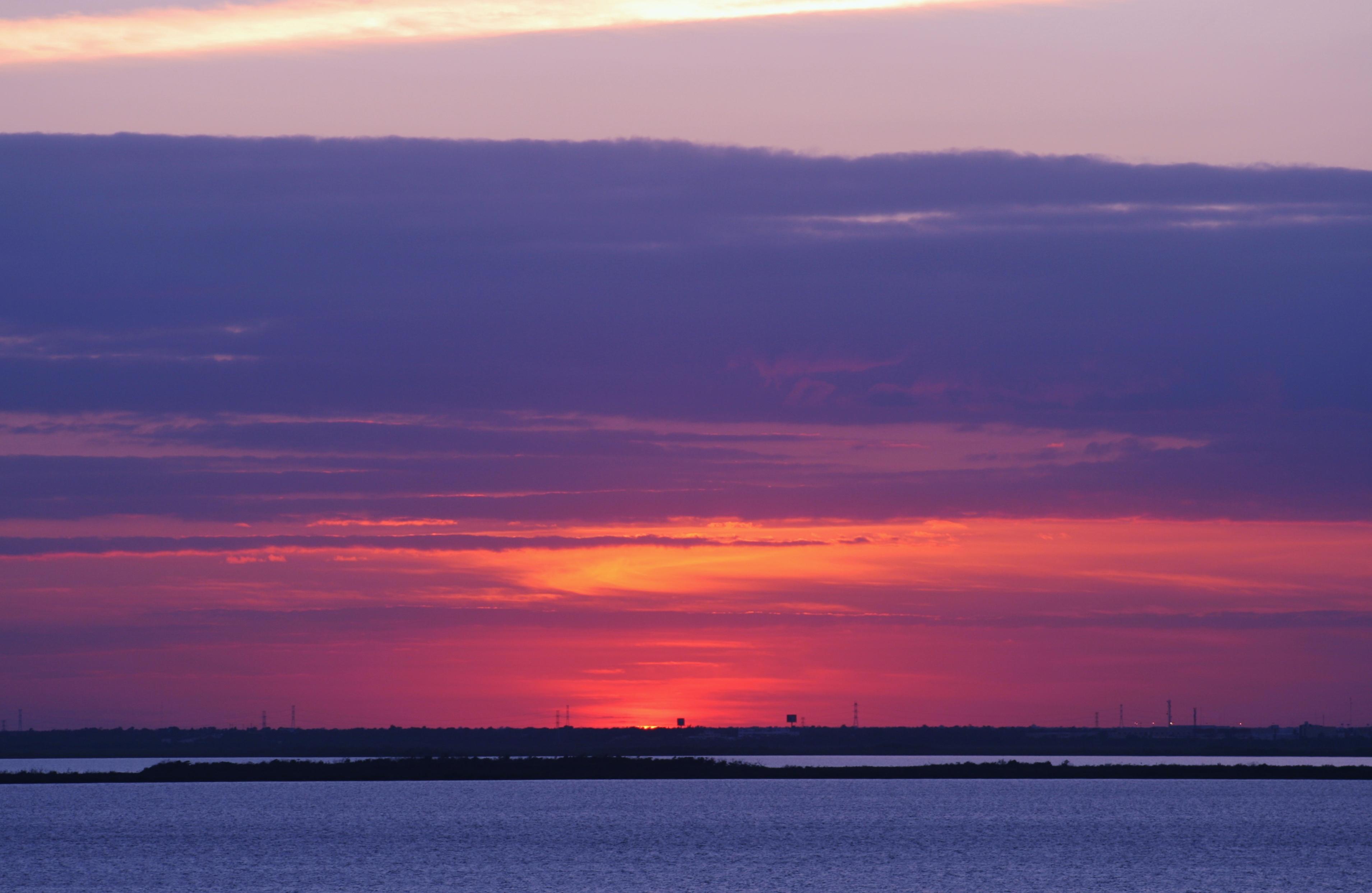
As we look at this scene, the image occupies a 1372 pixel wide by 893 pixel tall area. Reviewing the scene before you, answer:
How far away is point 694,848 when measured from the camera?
117375mm

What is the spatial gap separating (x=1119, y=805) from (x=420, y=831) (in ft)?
287

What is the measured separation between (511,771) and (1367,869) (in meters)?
106

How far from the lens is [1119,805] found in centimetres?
19212

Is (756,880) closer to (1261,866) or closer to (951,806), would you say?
(1261,866)

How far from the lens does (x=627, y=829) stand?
468 feet

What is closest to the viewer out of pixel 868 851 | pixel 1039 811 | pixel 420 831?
pixel 868 851

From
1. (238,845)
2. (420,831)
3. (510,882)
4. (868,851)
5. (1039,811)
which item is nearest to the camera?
(510,882)

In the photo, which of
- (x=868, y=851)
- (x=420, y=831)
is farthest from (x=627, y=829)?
(x=868, y=851)

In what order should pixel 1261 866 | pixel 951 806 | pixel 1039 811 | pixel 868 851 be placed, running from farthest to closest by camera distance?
pixel 951 806
pixel 1039 811
pixel 868 851
pixel 1261 866

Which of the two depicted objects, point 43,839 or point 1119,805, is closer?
point 43,839

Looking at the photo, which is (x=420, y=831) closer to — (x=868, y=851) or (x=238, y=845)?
(x=238, y=845)

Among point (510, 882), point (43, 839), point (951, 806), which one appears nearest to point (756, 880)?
point (510, 882)

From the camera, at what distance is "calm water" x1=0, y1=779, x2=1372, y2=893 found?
91.9m

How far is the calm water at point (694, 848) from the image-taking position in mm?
91938
